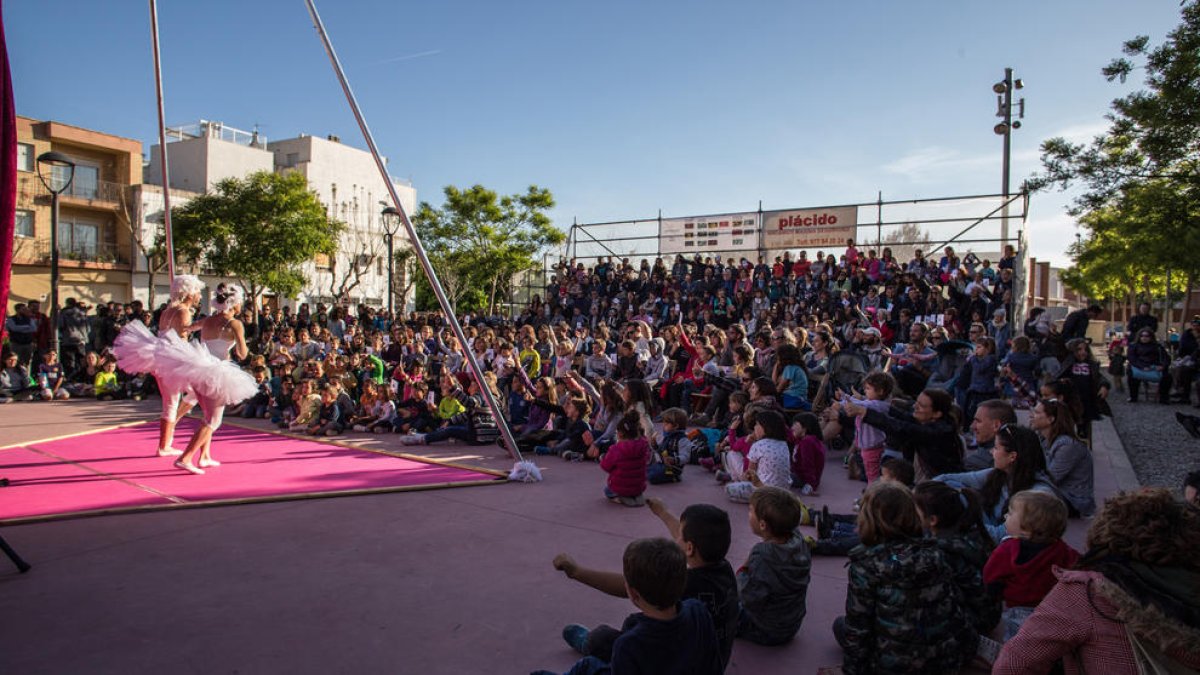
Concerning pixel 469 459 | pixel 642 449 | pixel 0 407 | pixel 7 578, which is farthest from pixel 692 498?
pixel 0 407

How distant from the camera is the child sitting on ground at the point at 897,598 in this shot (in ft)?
9.95

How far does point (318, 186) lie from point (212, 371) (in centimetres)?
3843

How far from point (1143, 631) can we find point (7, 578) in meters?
5.42

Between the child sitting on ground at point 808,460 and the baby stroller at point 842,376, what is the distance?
237 centimetres

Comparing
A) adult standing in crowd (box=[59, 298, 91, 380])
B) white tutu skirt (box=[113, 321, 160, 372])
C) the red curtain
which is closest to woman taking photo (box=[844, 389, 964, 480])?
the red curtain

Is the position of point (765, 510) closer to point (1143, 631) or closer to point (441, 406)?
point (1143, 631)

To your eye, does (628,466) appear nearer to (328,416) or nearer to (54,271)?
(328,416)

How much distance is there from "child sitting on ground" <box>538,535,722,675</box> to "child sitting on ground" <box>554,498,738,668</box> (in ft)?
1.82

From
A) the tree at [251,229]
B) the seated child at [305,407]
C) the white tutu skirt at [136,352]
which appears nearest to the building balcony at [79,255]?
the tree at [251,229]

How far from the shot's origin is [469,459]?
332 inches

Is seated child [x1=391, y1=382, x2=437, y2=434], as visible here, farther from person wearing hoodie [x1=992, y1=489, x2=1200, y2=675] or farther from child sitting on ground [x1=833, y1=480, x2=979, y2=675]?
person wearing hoodie [x1=992, y1=489, x2=1200, y2=675]

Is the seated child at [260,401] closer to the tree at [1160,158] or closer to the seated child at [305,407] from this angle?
the seated child at [305,407]

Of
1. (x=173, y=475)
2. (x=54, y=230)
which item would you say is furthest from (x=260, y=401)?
(x=173, y=475)

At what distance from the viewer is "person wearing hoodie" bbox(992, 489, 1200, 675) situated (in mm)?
2199
